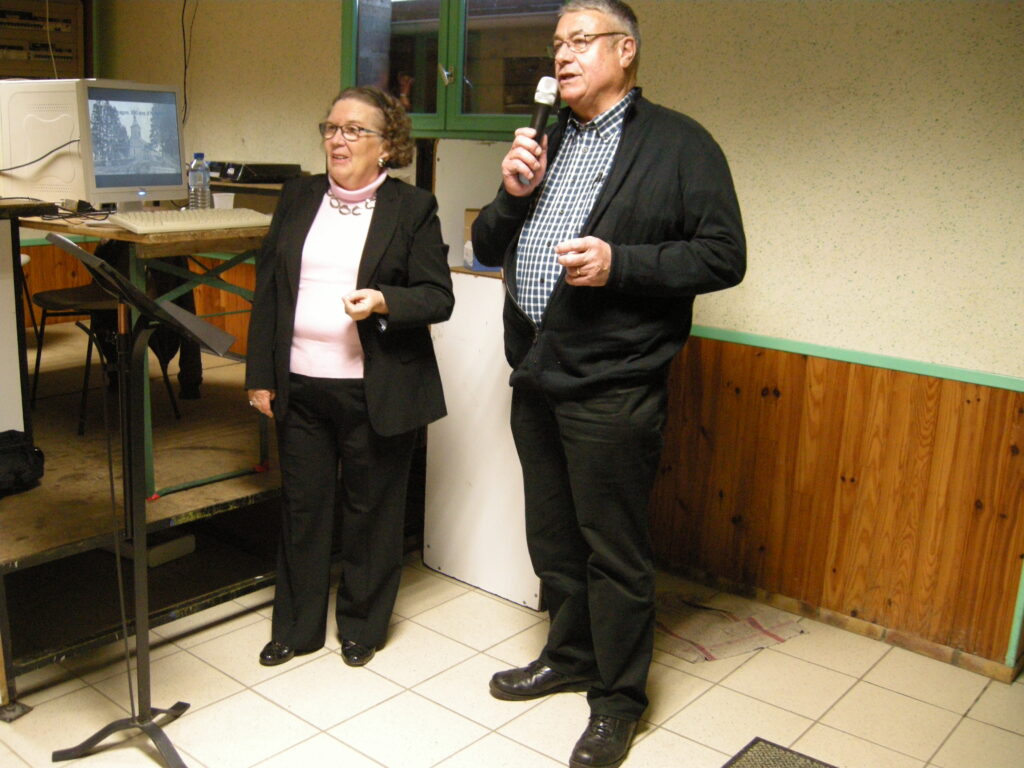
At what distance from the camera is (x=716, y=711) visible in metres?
2.50

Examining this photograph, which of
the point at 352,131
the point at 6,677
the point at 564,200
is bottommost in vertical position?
the point at 6,677

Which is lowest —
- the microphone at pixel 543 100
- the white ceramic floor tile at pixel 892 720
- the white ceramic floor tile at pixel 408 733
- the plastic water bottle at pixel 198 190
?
the white ceramic floor tile at pixel 408 733

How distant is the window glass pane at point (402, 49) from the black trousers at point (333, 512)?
148cm

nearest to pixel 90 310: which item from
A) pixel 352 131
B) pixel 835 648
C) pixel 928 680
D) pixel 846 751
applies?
pixel 352 131

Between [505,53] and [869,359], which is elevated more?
[505,53]

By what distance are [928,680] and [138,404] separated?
7.15 feet

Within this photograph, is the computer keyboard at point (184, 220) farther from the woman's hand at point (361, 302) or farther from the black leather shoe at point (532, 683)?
the black leather shoe at point (532, 683)

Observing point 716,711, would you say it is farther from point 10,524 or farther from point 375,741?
point 10,524

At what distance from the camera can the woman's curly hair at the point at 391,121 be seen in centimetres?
243

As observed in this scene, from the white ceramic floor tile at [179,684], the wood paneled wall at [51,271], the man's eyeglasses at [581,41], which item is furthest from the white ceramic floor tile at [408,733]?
the wood paneled wall at [51,271]

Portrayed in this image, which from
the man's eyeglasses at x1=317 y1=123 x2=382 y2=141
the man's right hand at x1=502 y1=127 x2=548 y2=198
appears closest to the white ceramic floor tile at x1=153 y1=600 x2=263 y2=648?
the man's eyeglasses at x1=317 y1=123 x2=382 y2=141

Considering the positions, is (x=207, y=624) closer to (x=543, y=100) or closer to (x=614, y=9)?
(x=543, y=100)

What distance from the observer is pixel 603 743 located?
224 centimetres

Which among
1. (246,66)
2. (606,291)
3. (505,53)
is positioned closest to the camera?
(606,291)
